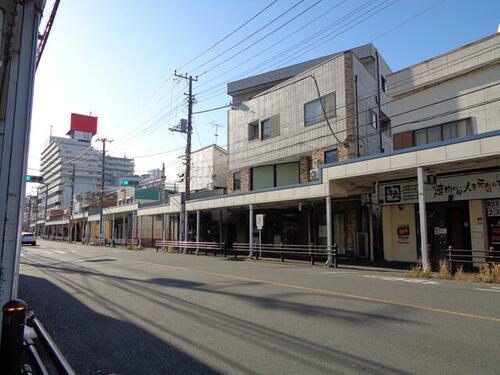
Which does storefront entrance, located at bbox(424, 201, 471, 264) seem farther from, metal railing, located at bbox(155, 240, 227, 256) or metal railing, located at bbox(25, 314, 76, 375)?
metal railing, located at bbox(25, 314, 76, 375)

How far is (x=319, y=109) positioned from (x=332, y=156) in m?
3.68

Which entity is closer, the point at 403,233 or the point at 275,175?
the point at 403,233

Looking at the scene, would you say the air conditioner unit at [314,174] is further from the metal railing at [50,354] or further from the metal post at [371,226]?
the metal railing at [50,354]

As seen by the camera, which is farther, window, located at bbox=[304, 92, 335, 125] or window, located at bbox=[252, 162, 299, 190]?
window, located at bbox=[252, 162, 299, 190]

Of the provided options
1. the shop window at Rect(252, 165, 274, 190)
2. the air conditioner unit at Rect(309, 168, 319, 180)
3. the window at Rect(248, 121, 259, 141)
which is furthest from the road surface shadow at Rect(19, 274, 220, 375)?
the window at Rect(248, 121, 259, 141)

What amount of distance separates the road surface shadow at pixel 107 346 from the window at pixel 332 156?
1935 cm

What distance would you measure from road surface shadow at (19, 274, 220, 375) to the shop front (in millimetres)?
14632

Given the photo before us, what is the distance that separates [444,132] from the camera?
63.8ft

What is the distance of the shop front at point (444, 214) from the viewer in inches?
669

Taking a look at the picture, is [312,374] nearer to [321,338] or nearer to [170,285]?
[321,338]

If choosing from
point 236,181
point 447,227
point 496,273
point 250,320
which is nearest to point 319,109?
point 236,181

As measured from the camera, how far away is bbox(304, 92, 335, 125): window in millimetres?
25183

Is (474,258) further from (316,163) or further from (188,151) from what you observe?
(188,151)

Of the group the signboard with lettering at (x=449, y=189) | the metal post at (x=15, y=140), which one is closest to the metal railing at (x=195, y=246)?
the signboard with lettering at (x=449, y=189)
